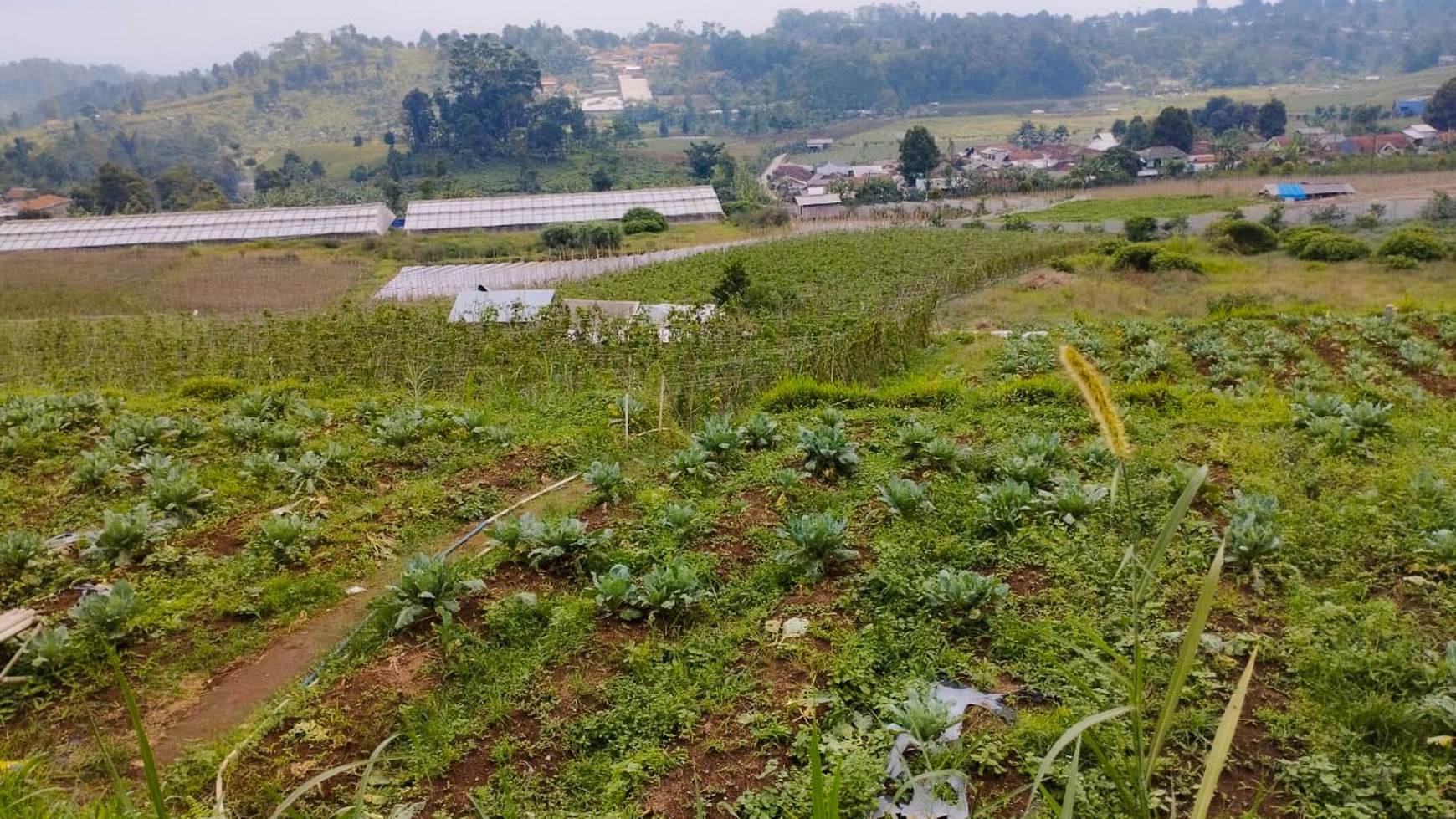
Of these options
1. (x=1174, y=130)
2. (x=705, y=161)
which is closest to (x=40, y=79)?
(x=705, y=161)

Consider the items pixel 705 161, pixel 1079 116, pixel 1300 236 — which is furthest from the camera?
pixel 1079 116

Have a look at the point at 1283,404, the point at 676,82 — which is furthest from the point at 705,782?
the point at 676,82

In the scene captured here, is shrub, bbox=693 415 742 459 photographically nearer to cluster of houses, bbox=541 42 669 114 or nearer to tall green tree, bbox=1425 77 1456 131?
tall green tree, bbox=1425 77 1456 131

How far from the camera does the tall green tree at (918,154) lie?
157ft

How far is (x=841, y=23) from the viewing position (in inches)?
7077

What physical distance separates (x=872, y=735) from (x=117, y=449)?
6582 millimetres

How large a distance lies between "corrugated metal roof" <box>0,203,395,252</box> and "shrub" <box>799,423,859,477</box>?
115 feet

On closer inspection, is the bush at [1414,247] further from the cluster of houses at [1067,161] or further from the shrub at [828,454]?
the shrub at [828,454]

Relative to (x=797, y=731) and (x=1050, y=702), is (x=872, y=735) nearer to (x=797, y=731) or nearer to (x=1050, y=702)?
(x=797, y=731)

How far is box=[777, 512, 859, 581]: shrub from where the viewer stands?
4.66m

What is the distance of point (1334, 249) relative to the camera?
25.5 meters

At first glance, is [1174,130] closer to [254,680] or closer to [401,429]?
[401,429]

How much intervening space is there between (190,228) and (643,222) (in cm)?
1857

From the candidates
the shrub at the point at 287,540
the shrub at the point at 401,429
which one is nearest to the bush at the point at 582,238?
the shrub at the point at 401,429
